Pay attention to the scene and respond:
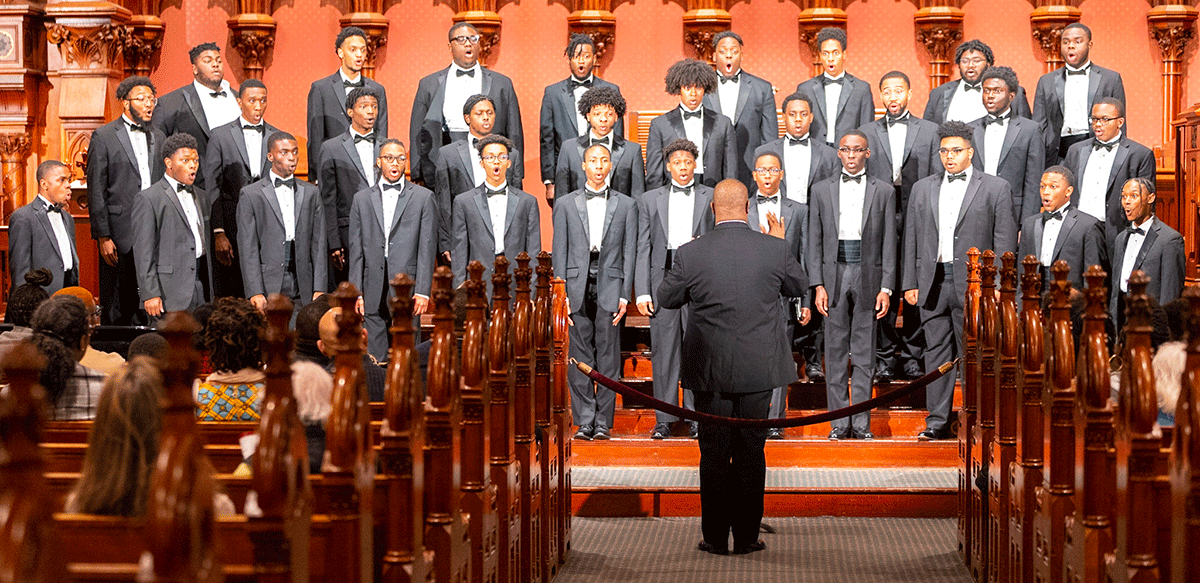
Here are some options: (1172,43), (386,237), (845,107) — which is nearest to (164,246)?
(386,237)

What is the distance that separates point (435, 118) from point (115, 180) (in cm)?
153

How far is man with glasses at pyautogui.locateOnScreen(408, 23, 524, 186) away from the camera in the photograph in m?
6.29

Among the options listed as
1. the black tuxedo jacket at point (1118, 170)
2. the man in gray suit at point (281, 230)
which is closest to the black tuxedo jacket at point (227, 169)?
the man in gray suit at point (281, 230)

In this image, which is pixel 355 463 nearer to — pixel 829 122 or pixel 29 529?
pixel 29 529

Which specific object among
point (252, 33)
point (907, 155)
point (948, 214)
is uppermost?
point (252, 33)

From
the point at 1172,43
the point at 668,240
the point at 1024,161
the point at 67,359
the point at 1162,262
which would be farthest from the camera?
the point at 1172,43

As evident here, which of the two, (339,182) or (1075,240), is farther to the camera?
(339,182)

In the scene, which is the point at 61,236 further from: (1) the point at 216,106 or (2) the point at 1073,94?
(2) the point at 1073,94

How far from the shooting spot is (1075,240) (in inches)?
208

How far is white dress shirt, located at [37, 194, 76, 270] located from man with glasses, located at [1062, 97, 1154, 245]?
4.60 metres

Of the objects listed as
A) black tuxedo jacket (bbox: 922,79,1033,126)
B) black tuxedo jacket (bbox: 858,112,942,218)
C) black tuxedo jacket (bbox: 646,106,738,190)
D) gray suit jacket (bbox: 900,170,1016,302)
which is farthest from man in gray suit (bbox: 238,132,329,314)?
black tuxedo jacket (bbox: 922,79,1033,126)

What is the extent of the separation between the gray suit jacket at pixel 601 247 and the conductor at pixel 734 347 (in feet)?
3.77

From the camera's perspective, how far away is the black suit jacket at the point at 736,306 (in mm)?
4145

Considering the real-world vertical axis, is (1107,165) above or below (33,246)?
above
